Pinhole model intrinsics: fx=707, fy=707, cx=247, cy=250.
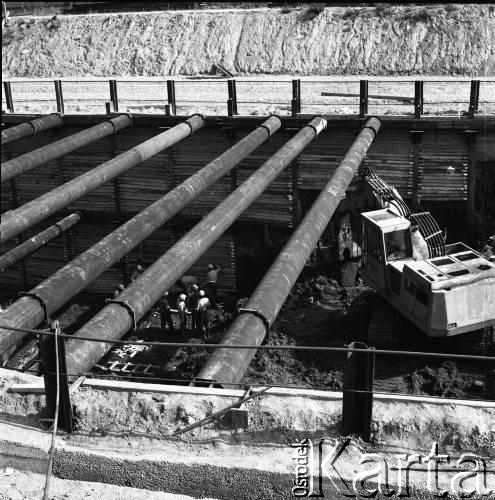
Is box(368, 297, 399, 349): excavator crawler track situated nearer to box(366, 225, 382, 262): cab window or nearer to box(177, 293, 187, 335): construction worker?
box(366, 225, 382, 262): cab window

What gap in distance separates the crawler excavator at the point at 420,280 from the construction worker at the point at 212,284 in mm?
4935

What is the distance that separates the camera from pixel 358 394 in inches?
247

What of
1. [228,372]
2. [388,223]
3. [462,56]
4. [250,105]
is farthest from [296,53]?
[228,372]


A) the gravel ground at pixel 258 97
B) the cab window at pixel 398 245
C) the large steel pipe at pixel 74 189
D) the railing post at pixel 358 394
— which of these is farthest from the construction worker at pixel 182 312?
the railing post at pixel 358 394

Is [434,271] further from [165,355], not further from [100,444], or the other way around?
[100,444]

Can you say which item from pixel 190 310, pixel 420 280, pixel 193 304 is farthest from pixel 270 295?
pixel 190 310

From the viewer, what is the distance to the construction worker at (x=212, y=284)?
1944 cm

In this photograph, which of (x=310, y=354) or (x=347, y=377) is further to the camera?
(x=310, y=354)

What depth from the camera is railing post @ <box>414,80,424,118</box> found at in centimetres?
1844

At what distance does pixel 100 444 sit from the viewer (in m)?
6.43

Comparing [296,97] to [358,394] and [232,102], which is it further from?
[358,394]

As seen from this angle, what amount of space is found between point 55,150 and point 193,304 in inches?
200

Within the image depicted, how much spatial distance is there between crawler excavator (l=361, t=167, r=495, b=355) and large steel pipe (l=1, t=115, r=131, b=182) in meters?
6.82

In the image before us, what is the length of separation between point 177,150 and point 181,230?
2334 millimetres
